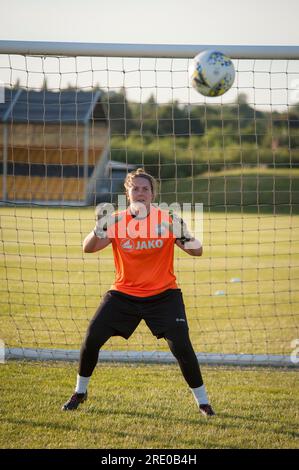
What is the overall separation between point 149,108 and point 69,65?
4179 centimetres

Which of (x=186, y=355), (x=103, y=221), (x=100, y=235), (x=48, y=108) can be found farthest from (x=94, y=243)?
(x=48, y=108)

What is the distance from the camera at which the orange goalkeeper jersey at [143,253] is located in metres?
5.18

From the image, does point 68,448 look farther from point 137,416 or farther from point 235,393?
point 235,393

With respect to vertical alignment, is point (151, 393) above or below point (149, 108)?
below

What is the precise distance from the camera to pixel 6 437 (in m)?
4.68

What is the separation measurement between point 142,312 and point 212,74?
222cm

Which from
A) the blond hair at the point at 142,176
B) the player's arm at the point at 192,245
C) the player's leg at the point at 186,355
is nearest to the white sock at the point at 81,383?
the player's leg at the point at 186,355

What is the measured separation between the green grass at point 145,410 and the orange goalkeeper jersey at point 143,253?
3.69ft

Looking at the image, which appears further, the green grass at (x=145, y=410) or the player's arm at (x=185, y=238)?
the player's arm at (x=185, y=238)

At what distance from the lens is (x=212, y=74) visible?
212 inches

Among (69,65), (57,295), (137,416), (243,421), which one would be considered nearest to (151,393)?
(137,416)

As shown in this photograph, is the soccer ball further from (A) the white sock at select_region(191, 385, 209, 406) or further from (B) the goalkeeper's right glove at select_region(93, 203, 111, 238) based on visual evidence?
(A) the white sock at select_region(191, 385, 209, 406)

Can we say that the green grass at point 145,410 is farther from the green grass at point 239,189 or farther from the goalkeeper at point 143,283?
the green grass at point 239,189

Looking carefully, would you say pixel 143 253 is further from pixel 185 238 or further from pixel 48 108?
pixel 48 108
